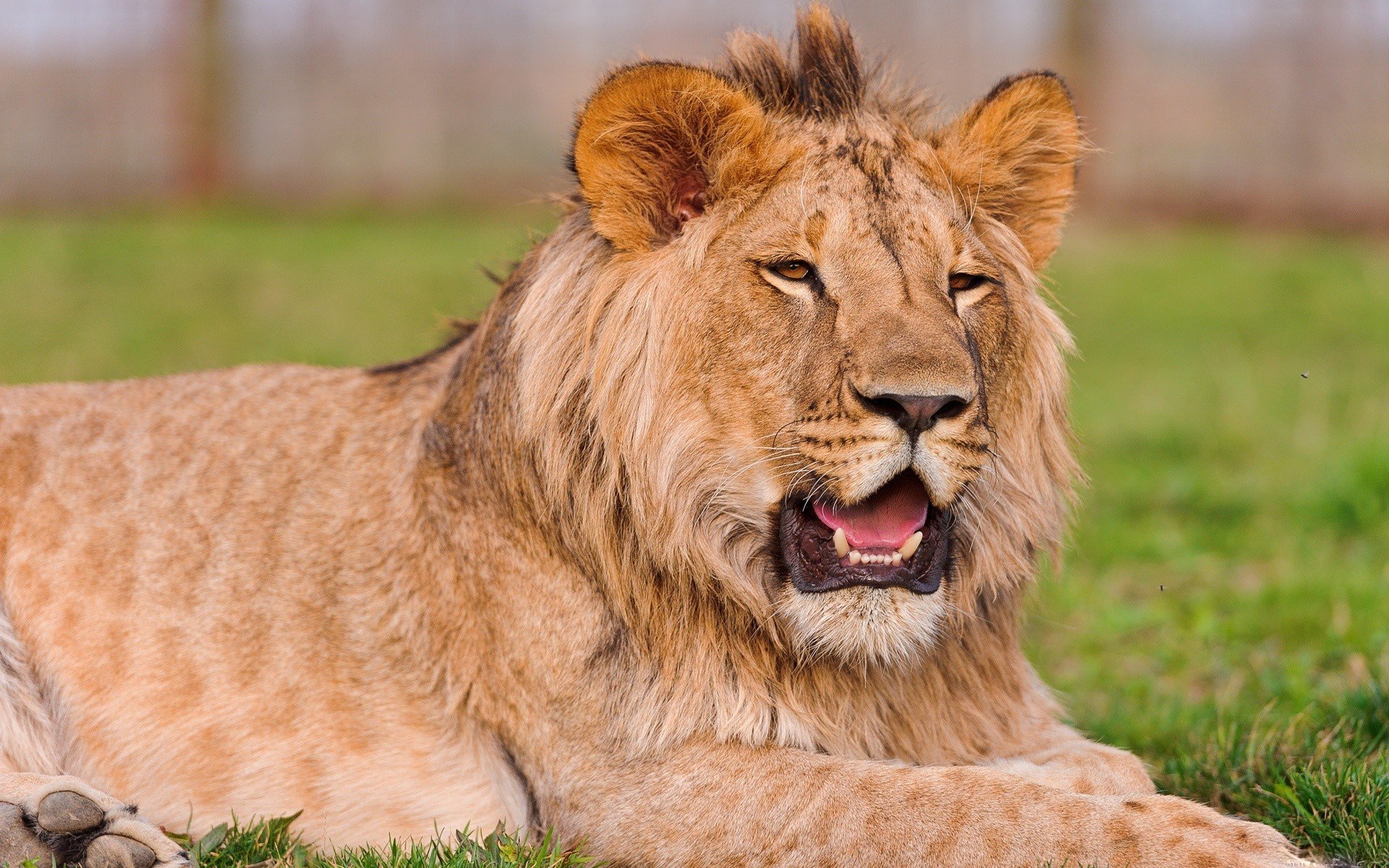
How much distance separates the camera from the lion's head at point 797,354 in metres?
3.23

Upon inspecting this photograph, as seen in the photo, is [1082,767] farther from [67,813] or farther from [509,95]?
[509,95]

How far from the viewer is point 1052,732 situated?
12.8 feet

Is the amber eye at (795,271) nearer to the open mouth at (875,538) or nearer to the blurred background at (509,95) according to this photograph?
the open mouth at (875,538)

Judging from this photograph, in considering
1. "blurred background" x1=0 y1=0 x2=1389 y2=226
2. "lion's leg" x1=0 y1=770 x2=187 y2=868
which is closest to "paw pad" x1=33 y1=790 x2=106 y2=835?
"lion's leg" x1=0 y1=770 x2=187 y2=868

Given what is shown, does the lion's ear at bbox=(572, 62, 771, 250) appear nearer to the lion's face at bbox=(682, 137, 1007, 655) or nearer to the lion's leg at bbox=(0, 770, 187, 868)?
the lion's face at bbox=(682, 137, 1007, 655)

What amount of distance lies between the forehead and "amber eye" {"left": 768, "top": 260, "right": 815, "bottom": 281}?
0.05 metres

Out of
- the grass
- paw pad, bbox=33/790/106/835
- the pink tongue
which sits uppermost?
the pink tongue

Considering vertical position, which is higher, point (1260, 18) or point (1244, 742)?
point (1260, 18)

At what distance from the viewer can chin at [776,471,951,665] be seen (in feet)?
10.7

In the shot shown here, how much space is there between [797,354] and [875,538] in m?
0.43

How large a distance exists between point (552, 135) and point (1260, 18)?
26.0 feet

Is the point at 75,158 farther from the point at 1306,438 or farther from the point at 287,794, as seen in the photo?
the point at 287,794

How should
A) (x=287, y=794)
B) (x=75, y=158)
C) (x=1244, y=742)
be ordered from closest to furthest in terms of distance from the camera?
(x=287, y=794)
(x=1244, y=742)
(x=75, y=158)

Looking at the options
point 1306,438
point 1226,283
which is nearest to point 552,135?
point 1226,283
